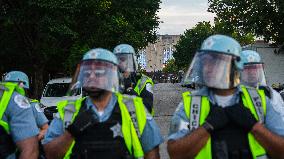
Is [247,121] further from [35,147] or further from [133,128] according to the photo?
[35,147]

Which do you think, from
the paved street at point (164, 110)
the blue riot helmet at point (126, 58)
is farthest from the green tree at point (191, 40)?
the blue riot helmet at point (126, 58)

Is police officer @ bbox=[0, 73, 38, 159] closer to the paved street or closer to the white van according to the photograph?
the paved street

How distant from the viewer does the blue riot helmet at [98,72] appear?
3.87 metres

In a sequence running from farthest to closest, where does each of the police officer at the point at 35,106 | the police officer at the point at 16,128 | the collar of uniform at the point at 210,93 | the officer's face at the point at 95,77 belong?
the police officer at the point at 35,106
the police officer at the point at 16,128
the officer's face at the point at 95,77
the collar of uniform at the point at 210,93

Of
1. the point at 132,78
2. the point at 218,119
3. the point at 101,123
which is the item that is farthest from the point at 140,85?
the point at 218,119

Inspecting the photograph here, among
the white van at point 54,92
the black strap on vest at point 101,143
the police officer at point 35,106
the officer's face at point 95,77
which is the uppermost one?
the officer's face at point 95,77

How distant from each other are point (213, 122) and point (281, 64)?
4064 cm

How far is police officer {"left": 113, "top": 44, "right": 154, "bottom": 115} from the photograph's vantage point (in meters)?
7.52

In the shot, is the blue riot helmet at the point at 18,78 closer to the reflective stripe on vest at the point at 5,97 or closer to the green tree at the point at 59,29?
the reflective stripe on vest at the point at 5,97

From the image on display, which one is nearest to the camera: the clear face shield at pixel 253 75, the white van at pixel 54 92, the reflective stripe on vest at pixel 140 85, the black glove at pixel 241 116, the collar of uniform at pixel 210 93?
the black glove at pixel 241 116

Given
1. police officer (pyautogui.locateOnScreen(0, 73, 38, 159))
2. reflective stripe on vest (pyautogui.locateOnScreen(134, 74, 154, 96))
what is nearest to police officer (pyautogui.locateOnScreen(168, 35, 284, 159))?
police officer (pyautogui.locateOnScreen(0, 73, 38, 159))

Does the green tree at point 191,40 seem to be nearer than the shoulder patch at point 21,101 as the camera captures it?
No

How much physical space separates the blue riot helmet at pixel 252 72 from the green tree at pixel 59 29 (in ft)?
54.8

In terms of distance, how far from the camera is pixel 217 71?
11.6 ft
